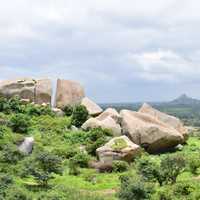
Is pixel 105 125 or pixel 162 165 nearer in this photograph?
pixel 162 165

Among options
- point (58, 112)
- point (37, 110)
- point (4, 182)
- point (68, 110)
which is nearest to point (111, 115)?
point (58, 112)

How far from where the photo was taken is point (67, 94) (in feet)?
212

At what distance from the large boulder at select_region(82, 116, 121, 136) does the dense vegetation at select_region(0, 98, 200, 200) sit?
1.00 meters

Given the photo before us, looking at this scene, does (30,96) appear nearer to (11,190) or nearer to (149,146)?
(149,146)

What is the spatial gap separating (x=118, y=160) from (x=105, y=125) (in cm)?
889

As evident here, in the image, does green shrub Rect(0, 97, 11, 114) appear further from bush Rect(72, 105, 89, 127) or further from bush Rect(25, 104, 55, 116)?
bush Rect(72, 105, 89, 127)

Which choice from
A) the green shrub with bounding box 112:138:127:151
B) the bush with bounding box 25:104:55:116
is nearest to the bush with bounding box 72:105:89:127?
the bush with bounding box 25:104:55:116

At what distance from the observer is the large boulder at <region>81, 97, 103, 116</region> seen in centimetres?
6038

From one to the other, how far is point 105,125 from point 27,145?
906cm

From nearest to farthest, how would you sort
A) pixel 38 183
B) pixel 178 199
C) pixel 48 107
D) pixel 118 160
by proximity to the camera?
pixel 178 199 → pixel 38 183 → pixel 118 160 → pixel 48 107

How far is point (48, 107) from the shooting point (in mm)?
61156

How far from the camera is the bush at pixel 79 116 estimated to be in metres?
57.0

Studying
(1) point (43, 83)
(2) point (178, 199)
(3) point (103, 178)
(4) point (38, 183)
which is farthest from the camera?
(1) point (43, 83)

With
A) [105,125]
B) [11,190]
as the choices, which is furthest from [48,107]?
[11,190]
